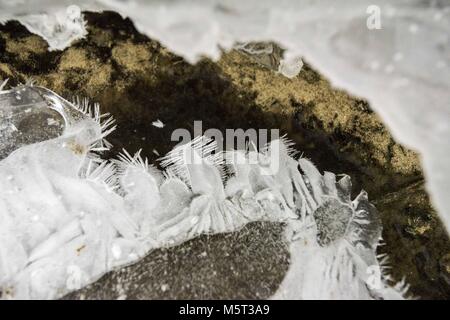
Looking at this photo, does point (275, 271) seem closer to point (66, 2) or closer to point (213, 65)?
point (213, 65)

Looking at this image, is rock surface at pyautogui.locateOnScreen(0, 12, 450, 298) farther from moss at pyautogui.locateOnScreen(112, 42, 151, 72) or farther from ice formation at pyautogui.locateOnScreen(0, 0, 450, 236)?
ice formation at pyautogui.locateOnScreen(0, 0, 450, 236)

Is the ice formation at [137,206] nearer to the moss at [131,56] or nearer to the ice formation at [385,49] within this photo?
the moss at [131,56]

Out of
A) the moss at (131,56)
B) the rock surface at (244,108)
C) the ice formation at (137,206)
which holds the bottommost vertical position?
the ice formation at (137,206)

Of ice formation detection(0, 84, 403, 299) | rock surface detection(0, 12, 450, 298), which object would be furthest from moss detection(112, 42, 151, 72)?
ice formation detection(0, 84, 403, 299)

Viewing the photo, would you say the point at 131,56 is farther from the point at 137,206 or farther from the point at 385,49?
the point at 385,49

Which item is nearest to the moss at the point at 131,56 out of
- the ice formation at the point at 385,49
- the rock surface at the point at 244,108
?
the rock surface at the point at 244,108

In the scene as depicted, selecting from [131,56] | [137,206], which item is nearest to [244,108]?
[131,56]
